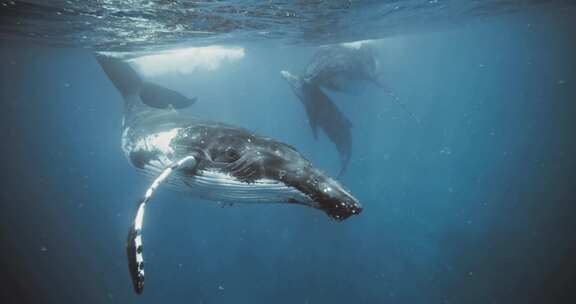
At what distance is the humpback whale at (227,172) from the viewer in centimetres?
→ 289

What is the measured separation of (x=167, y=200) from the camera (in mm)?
26422

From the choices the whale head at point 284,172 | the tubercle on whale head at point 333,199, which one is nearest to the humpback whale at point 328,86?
the whale head at point 284,172

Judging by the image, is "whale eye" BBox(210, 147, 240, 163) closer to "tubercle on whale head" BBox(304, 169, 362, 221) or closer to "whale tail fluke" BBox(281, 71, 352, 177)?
"tubercle on whale head" BBox(304, 169, 362, 221)

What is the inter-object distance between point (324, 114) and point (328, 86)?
77.5 inches

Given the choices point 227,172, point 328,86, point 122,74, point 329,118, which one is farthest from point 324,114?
point 227,172

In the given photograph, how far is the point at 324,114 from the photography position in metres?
14.9

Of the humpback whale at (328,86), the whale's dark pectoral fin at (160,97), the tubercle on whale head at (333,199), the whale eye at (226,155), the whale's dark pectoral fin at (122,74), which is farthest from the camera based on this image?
the humpback whale at (328,86)

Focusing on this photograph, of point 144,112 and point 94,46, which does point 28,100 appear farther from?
point 144,112

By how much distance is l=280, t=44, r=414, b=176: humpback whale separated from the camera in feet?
48.0

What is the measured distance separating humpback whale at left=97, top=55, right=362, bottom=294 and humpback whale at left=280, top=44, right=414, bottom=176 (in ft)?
31.9

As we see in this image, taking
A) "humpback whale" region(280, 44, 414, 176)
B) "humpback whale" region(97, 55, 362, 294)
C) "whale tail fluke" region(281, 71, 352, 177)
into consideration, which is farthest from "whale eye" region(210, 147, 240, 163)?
"whale tail fluke" region(281, 71, 352, 177)

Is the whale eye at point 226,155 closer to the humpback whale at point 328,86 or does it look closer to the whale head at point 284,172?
the whale head at point 284,172

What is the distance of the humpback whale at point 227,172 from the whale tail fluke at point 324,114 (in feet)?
31.7

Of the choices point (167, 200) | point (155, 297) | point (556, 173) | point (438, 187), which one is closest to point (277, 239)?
point (155, 297)
